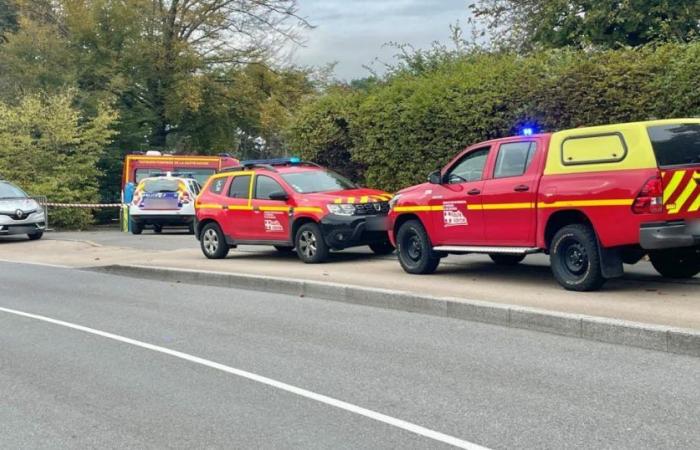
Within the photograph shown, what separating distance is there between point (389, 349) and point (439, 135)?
8259mm

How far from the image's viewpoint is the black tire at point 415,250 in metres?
11.4

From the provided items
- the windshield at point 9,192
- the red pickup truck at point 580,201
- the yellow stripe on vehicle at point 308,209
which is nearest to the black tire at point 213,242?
the yellow stripe on vehicle at point 308,209

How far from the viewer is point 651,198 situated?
332 inches

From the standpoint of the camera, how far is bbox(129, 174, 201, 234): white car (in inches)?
912

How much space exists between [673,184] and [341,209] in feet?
19.0

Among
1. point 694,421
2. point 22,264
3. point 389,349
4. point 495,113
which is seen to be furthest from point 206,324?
point 22,264

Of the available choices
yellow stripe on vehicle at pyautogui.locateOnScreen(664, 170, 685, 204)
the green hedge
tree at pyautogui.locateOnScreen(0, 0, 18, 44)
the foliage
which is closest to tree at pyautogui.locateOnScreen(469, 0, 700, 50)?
the green hedge

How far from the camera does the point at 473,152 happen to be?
425 inches

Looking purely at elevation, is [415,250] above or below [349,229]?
below

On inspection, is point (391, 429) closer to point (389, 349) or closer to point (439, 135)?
point (389, 349)

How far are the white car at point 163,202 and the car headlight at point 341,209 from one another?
35.8 feet

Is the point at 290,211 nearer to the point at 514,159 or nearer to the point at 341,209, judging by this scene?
the point at 341,209

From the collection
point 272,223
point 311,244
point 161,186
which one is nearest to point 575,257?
point 311,244

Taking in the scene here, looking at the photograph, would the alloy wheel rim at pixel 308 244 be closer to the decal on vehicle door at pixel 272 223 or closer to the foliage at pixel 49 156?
the decal on vehicle door at pixel 272 223
